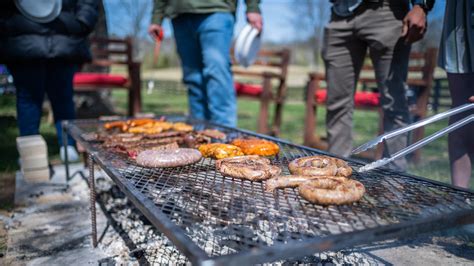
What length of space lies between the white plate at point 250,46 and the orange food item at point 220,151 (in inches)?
79.0

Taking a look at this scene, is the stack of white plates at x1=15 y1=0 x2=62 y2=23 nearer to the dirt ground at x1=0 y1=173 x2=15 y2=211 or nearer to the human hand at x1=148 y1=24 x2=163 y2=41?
the human hand at x1=148 y1=24 x2=163 y2=41

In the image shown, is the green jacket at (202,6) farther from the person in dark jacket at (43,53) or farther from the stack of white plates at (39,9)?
the stack of white plates at (39,9)

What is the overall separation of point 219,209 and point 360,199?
562 millimetres

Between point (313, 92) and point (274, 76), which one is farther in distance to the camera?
point (274, 76)

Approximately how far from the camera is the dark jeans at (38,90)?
3791mm

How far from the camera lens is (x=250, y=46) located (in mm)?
4086

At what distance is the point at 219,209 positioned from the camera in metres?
1.44

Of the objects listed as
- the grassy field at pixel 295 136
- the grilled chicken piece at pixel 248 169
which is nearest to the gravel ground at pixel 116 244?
the grilled chicken piece at pixel 248 169

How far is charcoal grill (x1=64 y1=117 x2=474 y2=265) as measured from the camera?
110 cm

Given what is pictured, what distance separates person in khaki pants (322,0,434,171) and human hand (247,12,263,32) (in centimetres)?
83

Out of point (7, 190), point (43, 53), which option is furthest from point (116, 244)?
point (43, 53)

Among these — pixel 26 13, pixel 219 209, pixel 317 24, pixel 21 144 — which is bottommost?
pixel 21 144

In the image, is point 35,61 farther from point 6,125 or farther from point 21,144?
point 6,125

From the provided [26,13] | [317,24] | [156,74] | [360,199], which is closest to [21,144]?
[26,13]
